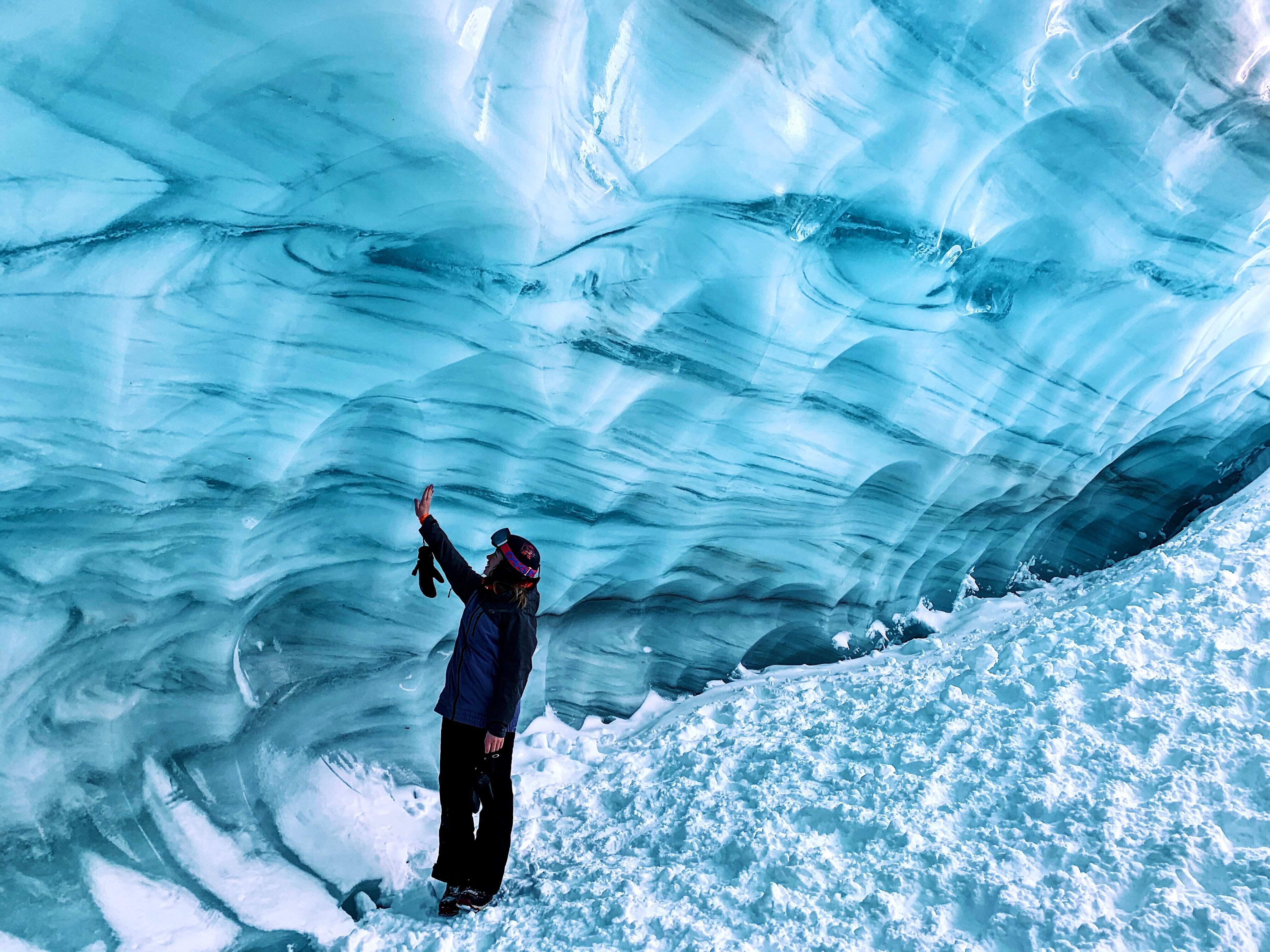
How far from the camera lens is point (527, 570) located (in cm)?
231

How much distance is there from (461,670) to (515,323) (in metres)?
1.03

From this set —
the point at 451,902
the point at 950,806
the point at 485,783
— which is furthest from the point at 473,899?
the point at 950,806

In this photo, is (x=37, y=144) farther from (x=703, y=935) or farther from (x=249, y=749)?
(x=703, y=935)

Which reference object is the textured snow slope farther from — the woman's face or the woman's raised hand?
the woman's raised hand

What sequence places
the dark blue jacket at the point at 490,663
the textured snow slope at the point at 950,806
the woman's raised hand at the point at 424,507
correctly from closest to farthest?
1. the textured snow slope at the point at 950,806
2. the dark blue jacket at the point at 490,663
3. the woman's raised hand at the point at 424,507

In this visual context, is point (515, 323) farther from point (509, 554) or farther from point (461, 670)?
point (461, 670)

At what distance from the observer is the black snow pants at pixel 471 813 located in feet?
7.53

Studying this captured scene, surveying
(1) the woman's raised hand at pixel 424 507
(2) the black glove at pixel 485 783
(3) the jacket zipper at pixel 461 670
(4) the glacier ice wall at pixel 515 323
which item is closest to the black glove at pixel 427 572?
(1) the woman's raised hand at pixel 424 507

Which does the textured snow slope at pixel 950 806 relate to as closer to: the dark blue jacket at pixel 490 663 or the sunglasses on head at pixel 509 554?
the dark blue jacket at pixel 490 663

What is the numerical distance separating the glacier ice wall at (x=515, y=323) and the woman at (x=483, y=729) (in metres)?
0.59

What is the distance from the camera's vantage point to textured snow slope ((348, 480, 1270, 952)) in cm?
194

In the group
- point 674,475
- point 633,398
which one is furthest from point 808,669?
point 633,398

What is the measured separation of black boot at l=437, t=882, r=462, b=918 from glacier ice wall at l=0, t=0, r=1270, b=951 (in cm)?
55

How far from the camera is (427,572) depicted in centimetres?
249
